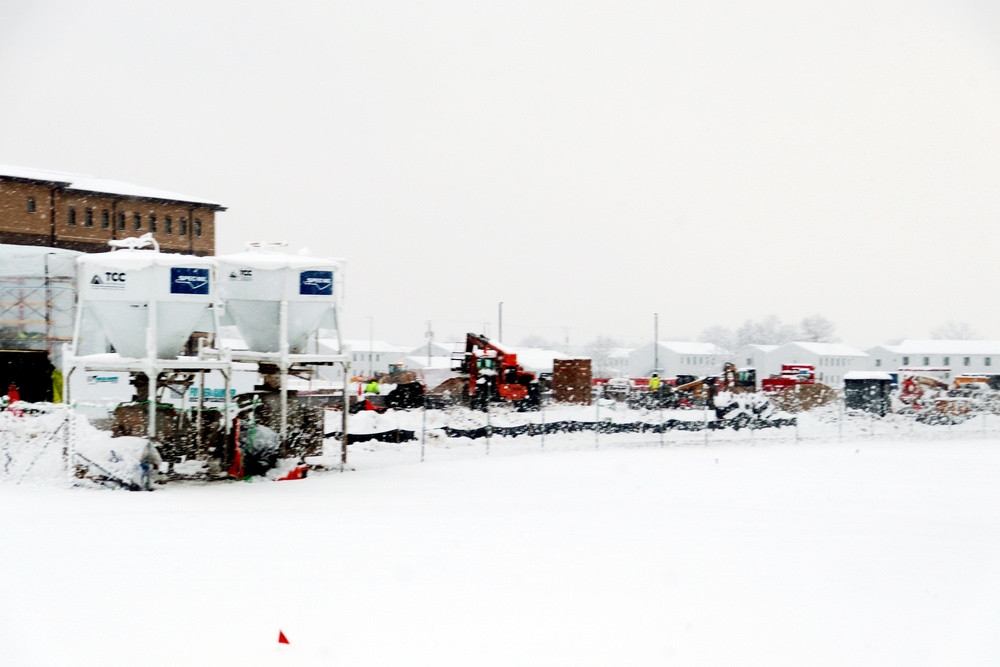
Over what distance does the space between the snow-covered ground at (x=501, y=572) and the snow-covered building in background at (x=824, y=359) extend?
73663mm

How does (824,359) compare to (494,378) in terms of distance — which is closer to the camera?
(494,378)

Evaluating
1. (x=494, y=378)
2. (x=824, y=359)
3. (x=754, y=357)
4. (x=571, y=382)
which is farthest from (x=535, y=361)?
(x=754, y=357)

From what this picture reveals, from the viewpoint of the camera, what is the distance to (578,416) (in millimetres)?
36594

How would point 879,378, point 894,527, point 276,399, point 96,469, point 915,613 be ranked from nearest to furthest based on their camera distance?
point 915,613, point 894,527, point 96,469, point 276,399, point 879,378

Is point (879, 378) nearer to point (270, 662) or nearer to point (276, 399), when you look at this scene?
point (276, 399)

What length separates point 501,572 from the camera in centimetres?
1056

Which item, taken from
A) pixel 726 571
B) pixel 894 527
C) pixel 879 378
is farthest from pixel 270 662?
pixel 879 378

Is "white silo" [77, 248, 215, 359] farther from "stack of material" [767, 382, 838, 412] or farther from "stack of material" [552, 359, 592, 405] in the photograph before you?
"stack of material" [767, 382, 838, 412]

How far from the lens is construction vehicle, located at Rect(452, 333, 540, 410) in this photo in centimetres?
3738

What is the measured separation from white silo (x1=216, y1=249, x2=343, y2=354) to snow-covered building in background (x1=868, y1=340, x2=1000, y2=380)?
81688 mm

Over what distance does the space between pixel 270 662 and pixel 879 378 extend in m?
41.6

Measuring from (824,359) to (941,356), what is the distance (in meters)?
12.7

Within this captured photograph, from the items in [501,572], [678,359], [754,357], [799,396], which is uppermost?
[754,357]

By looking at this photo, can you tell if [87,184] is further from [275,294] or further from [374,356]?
[374,356]
